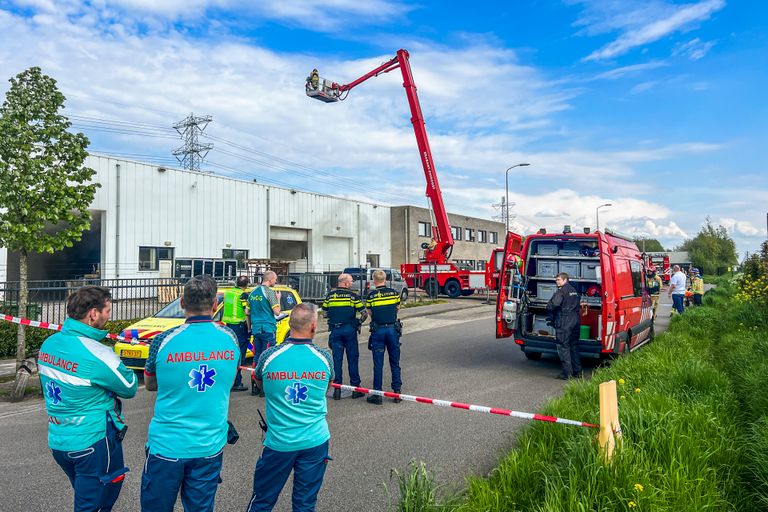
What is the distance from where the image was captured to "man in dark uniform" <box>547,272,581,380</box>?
8148 mm

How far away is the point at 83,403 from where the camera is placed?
280 cm

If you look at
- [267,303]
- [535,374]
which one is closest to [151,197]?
[267,303]

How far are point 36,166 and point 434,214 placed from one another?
18.0 m

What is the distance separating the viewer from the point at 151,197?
962 inches

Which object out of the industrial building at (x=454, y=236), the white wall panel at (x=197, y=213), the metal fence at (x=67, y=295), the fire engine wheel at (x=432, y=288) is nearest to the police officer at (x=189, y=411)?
the metal fence at (x=67, y=295)

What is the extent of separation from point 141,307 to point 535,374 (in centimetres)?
1022

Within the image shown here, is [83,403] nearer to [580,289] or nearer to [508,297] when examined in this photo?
[508,297]

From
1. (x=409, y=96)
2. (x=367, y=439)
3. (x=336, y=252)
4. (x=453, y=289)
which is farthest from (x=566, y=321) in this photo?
(x=336, y=252)

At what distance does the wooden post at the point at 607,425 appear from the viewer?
368cm

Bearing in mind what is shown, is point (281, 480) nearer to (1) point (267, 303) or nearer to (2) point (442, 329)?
(1) point (267, 303)

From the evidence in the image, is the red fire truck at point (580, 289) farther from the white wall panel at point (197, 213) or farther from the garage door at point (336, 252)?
the garage door at point (336, 252)

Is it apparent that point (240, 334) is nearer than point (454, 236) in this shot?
Yes

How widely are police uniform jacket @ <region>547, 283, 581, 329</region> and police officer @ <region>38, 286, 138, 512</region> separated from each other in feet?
22.3

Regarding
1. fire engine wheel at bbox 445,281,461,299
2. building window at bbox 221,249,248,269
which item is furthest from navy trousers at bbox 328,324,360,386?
building window at bbox 221,249,248,269
